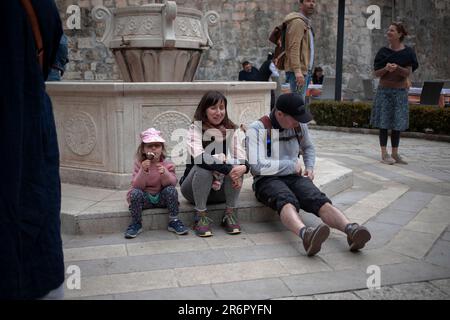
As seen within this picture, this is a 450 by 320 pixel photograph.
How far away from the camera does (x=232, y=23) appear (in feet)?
58.9

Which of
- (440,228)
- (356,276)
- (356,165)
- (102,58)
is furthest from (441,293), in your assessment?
(102,58)

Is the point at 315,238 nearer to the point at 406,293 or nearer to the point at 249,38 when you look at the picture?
the point at 406,293

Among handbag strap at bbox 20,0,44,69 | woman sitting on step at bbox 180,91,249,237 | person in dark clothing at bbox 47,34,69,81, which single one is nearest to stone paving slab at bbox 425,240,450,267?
woman sitting on step at bbox 180,91,249,237

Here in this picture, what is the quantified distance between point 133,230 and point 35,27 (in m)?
2.26

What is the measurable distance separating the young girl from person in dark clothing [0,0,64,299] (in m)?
1.91

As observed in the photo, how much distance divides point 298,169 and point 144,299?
168 cm

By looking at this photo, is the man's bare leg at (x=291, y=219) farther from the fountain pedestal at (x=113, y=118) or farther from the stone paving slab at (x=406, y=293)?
the fountain pedestal at (x=113, y=118)

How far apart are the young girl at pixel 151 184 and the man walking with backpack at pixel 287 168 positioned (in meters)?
0.65

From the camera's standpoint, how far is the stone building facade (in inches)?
677

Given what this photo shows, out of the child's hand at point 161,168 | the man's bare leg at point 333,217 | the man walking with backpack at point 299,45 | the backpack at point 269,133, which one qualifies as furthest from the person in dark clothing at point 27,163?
the man walking with backpack at point 299,45

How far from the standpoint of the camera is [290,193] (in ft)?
11.5

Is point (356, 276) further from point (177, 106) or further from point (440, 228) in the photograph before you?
point (177, 106)

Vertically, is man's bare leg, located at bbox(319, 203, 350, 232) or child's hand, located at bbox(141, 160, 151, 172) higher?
child's hand, located at bbox(141, 160, 151, 172)

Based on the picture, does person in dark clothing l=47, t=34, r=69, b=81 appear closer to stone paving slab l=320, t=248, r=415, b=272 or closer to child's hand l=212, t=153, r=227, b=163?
child's hand l=212, t=153, r=227, b=163
